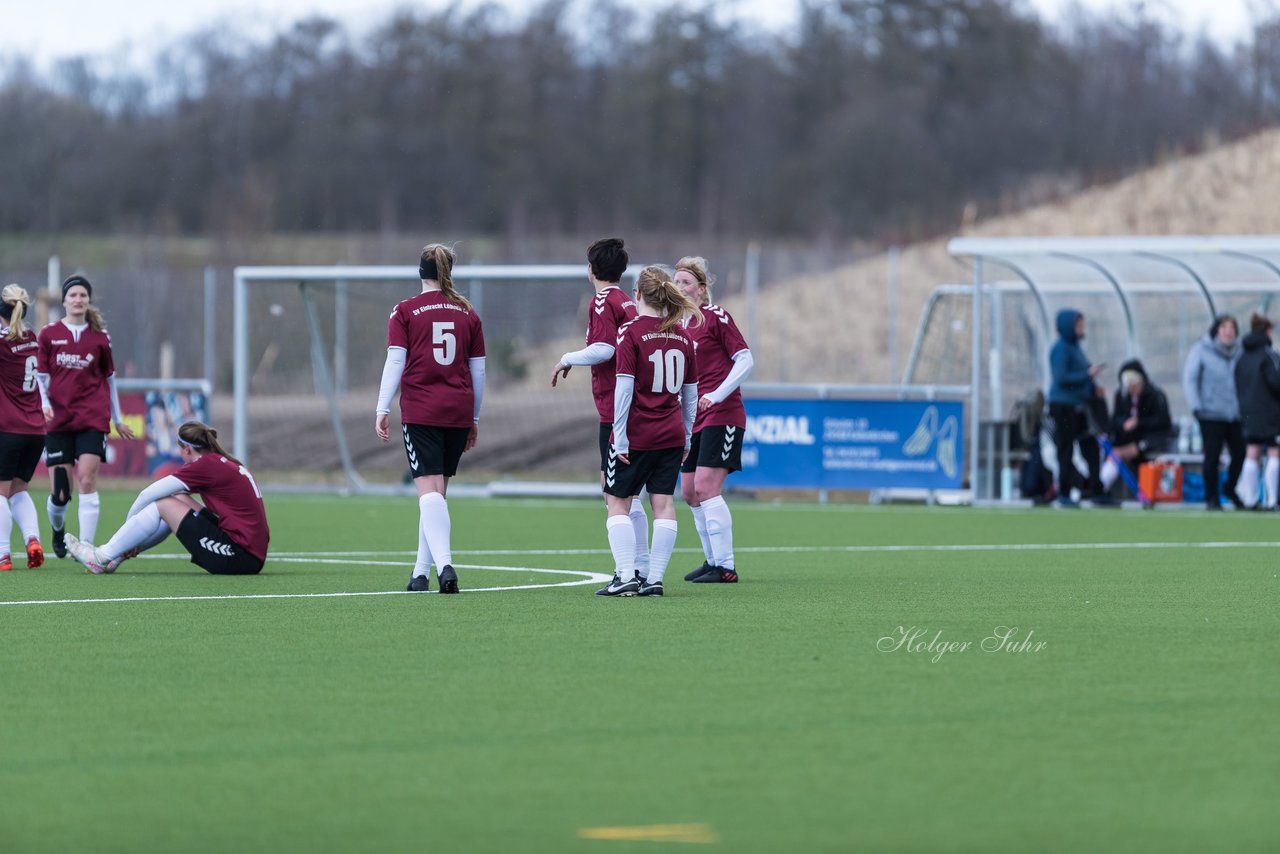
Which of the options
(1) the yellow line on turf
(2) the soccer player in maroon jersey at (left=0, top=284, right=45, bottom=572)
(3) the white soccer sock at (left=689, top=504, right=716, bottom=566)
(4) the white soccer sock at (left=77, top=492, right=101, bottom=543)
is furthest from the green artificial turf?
(4) the white soccer sock at (left=77, top=492, right=101, bottom=543)

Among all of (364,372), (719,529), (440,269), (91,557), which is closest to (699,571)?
(719,529)

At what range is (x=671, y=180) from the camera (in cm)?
7169

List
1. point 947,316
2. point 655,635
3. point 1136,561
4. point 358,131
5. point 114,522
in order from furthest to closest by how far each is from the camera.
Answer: point 358,131
point 947,316
point 114,522
point 1136,561
point 655,635

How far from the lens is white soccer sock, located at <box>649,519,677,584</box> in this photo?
10.4 meters

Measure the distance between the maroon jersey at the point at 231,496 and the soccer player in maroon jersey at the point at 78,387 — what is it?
192cm

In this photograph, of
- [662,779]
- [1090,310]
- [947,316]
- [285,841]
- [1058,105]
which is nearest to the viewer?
[285,841]

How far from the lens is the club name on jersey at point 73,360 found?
13219mm

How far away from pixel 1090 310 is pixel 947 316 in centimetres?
265

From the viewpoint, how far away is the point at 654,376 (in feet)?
33.4

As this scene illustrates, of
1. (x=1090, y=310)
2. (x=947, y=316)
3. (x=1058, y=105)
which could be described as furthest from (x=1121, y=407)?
(x=1058, y=105)

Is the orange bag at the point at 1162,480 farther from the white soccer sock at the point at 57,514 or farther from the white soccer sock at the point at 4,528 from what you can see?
the white soccer sock at the point at 4,528

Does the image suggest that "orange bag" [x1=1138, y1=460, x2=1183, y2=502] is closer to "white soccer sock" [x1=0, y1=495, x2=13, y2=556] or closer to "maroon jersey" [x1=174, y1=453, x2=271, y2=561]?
"maroon jersey" [x1=174, y1=453, x2=271, y2=561]

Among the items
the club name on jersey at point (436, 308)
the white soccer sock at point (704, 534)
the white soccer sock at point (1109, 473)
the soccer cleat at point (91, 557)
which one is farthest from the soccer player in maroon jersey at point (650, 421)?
the white soccer sock at point (1109, 473)

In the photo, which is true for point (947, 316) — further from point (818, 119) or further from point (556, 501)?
point (818, 119)
